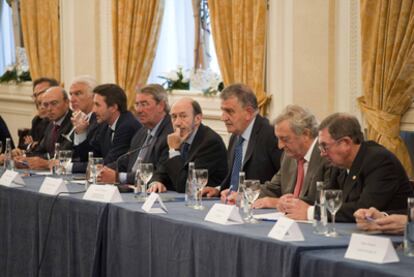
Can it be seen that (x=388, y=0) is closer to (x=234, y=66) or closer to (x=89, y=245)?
(x=234, y=66)

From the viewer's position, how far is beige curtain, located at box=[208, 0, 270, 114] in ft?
28.5

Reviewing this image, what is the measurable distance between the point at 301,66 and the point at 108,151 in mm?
1803

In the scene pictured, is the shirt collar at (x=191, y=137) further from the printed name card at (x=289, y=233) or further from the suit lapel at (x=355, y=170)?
the printed name card at (x=289, y=233)

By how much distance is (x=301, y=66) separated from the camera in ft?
26.8

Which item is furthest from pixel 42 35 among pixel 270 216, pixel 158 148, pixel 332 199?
pixel 332 199

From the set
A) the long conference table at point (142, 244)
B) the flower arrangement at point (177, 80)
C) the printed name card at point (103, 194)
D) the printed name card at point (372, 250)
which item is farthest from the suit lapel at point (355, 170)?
the flower arrangement at point (177, 80)

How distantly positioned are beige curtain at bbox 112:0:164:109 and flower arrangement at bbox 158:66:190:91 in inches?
15.1

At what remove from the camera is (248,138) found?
602 centimetres

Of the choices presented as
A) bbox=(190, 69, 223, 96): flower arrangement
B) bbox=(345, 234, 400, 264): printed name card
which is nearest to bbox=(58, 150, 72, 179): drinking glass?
bbox=(190, 69, 223, 96): flower arrangement

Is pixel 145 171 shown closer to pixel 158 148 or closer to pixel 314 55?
pixel 158 148

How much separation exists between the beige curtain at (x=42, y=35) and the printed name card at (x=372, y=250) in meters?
9.05

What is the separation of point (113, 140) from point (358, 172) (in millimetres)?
3123

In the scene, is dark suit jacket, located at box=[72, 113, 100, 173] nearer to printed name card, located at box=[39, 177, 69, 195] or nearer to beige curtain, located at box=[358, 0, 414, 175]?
printed name card, located at box=[39, 177, 69, 195]

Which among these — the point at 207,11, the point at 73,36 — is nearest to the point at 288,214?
the point at 207,11
